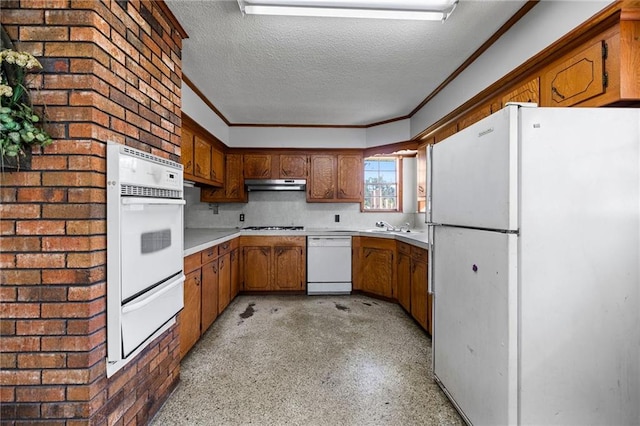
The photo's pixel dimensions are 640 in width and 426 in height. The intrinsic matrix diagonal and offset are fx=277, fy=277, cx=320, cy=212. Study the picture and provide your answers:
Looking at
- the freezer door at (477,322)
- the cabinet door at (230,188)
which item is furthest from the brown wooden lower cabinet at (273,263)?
the freezer door at (477,322)

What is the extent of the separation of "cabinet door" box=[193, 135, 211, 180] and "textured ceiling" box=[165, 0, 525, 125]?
1.75 feet

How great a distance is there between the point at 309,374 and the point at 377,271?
1974mm

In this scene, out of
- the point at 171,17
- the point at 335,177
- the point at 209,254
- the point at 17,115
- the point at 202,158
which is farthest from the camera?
the point at 335,177

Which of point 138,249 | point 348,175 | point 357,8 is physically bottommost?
point 138,249

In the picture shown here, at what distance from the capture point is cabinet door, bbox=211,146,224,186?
12.2 feet

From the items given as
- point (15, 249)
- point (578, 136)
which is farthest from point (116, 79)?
point (578, 136)

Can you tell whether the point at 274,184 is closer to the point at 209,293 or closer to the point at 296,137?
the point at 296,137

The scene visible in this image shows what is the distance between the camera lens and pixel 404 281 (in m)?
3.29

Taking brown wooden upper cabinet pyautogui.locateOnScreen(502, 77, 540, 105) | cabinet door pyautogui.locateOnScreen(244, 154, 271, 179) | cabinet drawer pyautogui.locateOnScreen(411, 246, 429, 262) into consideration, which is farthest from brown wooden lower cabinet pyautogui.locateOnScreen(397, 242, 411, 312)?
cabinet door pyautogui.locateOnScreen(244, 154, 271, 179)

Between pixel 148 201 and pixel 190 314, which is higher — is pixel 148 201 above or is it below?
above

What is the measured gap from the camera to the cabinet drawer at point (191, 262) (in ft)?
7.20

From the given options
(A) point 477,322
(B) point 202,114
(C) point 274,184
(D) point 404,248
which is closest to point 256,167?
(C) point 274,184

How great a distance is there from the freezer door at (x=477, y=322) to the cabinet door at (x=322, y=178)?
2569 millimetres

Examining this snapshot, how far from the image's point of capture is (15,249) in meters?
1.20
